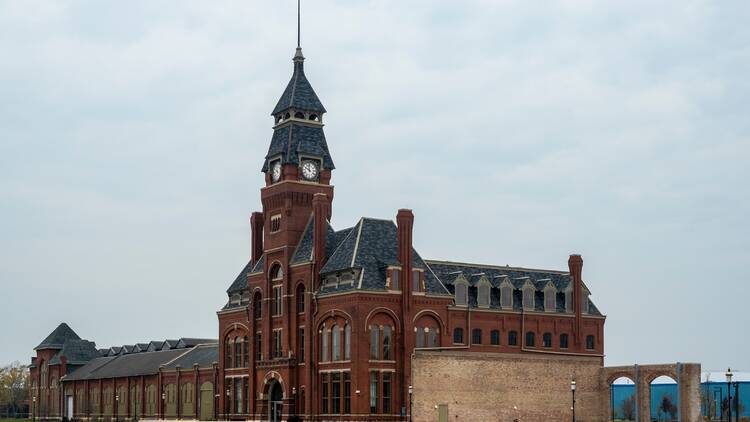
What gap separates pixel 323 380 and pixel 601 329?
2949 centimetres

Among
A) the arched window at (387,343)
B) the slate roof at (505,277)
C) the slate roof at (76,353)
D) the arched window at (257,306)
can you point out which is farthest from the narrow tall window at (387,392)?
the slate roof at (76,353)

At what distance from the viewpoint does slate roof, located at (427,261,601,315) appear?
93.3 m

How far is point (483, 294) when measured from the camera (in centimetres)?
9344

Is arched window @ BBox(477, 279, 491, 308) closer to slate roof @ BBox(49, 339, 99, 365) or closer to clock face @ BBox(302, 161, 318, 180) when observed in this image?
clock face @ BBox(302, 161, 318, 180)

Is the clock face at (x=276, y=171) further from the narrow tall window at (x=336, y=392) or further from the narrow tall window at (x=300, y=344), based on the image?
the narrow tall window at (x=336, y=392)

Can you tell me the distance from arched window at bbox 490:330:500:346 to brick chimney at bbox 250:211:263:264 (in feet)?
73.3

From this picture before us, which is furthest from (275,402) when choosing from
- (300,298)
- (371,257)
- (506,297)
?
(506,297)

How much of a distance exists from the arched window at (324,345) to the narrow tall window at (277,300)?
693 centimetres

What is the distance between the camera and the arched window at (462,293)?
91375 millimetres

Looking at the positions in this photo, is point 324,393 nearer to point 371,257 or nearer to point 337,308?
point 337,308

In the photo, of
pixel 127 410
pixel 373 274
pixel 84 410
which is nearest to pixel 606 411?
pixel 373 274

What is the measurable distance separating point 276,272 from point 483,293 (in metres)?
17.9

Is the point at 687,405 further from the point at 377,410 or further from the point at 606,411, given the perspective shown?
the point at 377,410

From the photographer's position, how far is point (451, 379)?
82812 millimetres
